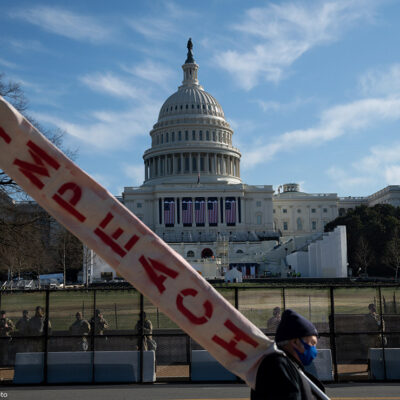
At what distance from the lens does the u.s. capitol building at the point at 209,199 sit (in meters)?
99.6

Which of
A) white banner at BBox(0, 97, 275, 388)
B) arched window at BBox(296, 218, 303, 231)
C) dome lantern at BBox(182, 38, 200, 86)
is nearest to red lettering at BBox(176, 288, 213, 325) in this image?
white banner at BBox(0, 97, 275, 388)

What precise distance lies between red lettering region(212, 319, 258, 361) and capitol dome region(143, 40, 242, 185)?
11779 cm

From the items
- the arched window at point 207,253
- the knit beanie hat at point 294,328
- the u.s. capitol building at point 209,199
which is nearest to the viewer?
the knit beanie hat at point 294,328

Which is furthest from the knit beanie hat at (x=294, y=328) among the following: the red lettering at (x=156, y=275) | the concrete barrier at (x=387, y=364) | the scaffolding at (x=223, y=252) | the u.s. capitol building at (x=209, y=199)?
the u.s. capitol building at (x=209, y=199)

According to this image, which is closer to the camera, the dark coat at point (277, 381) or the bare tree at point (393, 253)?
the dark coat at point (277, 381)

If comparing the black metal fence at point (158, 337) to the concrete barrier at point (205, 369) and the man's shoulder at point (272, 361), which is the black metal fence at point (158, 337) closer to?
the concrete barrier at point (205, 369)

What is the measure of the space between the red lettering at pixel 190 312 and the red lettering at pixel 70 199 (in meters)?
0.66

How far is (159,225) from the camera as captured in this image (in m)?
115

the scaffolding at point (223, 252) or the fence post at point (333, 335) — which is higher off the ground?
the scaffolding at point (223, 252)

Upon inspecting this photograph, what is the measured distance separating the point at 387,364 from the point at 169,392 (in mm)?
5747

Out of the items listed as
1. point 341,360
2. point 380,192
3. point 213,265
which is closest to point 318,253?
point 213,265

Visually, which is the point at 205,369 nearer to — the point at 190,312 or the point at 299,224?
the point at 190,312

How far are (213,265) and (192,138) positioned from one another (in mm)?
57024

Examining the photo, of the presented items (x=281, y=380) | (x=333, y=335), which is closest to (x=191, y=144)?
(x=333, y=335)
